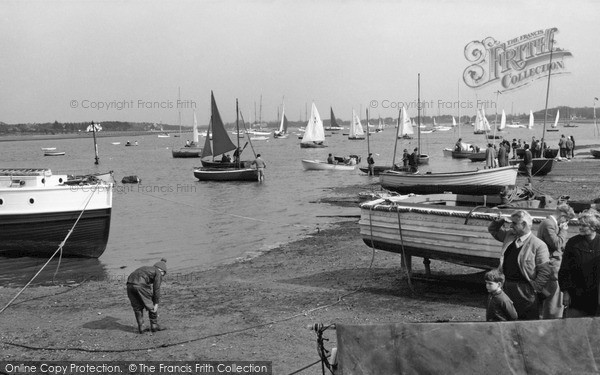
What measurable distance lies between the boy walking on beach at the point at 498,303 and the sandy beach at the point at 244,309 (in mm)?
2327

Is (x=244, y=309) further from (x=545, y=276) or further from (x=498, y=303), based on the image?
(x=545, y=276)

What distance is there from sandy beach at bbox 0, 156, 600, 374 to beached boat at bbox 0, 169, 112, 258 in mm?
3873

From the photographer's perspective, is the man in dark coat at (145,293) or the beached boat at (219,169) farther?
the beached boat at (219,169)

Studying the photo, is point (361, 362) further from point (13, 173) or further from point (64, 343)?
point (13, 173)

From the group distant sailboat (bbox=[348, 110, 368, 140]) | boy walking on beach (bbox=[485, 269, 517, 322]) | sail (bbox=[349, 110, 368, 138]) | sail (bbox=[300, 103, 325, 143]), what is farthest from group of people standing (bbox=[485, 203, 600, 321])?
distant sailboat (bbox=[348, 110, 368, 140])

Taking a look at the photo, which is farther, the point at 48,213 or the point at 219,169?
the point at 219,169

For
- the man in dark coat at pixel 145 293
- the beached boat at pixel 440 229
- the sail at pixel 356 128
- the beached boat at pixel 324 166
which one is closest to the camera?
the man in dark coat at pixel 145 293

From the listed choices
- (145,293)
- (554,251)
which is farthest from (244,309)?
(554,251)

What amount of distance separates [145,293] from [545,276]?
19.4 feet

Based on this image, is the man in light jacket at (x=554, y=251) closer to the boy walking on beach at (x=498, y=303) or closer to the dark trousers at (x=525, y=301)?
the dark trousers at (x=525, y=301)

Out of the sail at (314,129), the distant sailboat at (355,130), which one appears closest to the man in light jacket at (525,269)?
the sail at (314,129)

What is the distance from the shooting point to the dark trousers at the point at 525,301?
23.2 feet

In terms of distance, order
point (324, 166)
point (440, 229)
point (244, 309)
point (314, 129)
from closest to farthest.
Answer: point (440, 229)
point (244, 309)
point (324, 166)
point (314, 129)

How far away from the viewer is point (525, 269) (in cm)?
715
